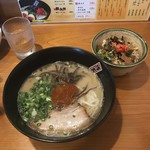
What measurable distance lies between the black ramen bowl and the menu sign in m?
0.36

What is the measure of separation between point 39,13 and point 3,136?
0.73 m

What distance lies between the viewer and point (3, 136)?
33.6 inches

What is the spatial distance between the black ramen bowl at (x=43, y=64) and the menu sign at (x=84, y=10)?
1.17ft

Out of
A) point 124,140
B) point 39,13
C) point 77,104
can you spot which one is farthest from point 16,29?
point 124,140

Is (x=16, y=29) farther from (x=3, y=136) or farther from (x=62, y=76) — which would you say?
(x=3, y=136)

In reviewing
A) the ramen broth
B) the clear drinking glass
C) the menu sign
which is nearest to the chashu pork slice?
the ramen broth

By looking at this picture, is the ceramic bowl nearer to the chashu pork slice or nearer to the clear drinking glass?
the chashu pork slice

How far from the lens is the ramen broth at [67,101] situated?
81cm

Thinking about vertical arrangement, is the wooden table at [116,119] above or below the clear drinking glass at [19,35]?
below

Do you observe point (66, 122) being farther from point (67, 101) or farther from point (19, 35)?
point (19, 35)

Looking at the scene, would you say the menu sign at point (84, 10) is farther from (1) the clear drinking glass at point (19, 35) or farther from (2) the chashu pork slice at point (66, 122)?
(2) the chashu pork slice at point (66, 122)

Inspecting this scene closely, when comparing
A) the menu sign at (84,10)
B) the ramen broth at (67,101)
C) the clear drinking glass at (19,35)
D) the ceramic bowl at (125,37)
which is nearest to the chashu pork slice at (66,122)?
the ramen broth at (67,101)

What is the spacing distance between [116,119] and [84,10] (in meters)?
0.66

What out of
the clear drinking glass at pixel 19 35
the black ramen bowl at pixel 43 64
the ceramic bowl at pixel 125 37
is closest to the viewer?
the black ramen bowl at pixel 43 64
